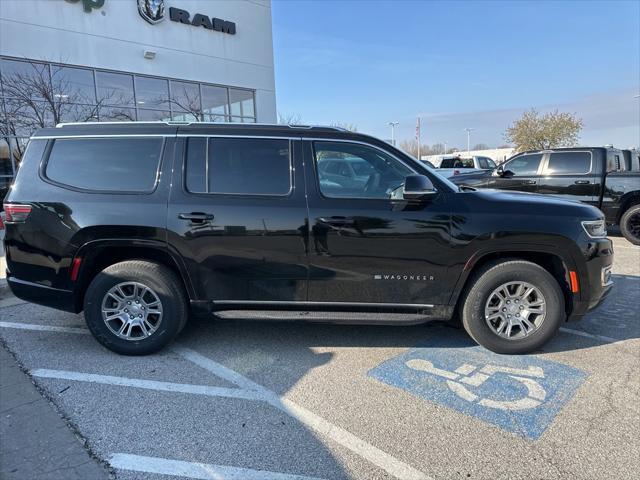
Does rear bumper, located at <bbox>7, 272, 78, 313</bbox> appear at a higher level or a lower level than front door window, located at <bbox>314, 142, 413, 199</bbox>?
lower

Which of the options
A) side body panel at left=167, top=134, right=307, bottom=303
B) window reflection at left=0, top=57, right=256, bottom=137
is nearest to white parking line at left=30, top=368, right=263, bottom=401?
side body panel at left=167, top=134, right=307, bottom=303

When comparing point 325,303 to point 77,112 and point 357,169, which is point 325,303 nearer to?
point 357,169

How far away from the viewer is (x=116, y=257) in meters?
3.88

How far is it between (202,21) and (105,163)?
14.2 meters

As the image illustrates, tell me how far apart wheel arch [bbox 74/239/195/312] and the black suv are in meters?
0.01

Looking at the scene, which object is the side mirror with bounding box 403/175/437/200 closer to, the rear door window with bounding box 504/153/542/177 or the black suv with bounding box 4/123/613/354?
the black suv with bounding box 4/123/613/354

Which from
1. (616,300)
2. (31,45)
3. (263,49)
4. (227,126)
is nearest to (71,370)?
(227,126)

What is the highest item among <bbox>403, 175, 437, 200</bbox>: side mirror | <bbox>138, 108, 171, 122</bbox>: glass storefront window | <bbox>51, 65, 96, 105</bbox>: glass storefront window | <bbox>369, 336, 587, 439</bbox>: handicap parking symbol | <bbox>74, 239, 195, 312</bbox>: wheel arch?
<bbox>51, 65, 96, 105</bbox>: glass storefront window

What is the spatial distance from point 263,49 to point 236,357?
16.7 metres

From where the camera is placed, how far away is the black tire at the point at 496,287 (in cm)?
365

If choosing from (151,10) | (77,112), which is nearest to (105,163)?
(77,112)

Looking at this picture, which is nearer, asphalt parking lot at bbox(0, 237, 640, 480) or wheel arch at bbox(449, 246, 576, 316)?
asphalt parking lot at bbox(0, 237, 640, 480)

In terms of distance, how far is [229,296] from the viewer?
3.76 m

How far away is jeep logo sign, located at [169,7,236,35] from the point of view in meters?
15.0
